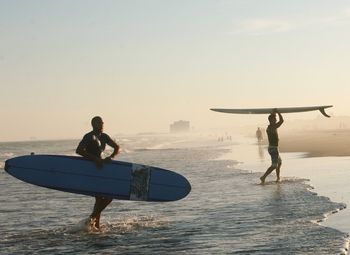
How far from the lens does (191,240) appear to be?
775 centimetres

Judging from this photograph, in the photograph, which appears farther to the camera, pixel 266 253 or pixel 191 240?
pixel 191 240

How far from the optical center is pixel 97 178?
30.7 ft

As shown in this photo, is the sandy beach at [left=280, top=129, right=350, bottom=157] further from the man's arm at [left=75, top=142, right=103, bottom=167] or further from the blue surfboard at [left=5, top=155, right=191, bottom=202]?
the man's arm at [left=75, top=142, right=103, bottom=167]

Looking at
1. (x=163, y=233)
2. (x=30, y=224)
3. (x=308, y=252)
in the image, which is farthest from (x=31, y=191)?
(x=308, y=252)

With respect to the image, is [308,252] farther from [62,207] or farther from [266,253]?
[62,207]

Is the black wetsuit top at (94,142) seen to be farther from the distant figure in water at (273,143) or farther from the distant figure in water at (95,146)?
the distant figure in water at (273,143)

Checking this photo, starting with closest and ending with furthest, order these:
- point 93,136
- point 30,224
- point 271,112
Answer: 1. point 93,136
2. point 30,224
3. point 271,112

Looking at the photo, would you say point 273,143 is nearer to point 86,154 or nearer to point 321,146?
point 86,154

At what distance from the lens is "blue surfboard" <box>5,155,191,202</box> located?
30.8 ft

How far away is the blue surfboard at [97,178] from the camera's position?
30.8 ft

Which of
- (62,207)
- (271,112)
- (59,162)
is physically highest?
(271,112)

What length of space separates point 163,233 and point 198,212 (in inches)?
86.3

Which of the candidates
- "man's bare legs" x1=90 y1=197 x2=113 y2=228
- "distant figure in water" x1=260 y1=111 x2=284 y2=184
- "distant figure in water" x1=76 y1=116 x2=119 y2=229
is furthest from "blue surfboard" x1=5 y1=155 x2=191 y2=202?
"distant figure in water" x1=260 y1=111 x2=284 y2=184

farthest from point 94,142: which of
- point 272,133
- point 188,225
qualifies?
point 272,133
